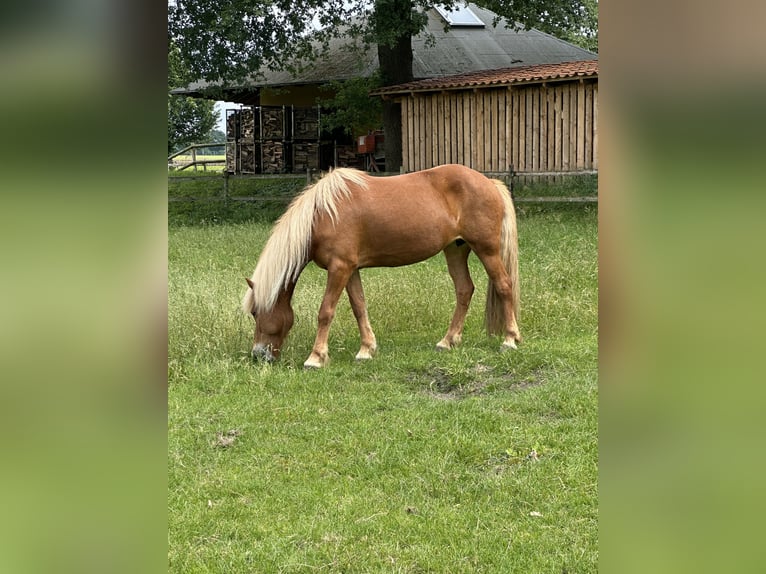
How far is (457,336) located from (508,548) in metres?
4.08

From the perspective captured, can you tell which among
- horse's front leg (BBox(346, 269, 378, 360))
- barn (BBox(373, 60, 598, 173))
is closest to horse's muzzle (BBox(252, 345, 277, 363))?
horse's front leg (BBox(346, 269, 378, 360))

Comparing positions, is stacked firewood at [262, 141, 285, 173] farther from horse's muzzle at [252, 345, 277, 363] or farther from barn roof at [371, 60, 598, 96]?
horse's muzzle at [252, 345, 277, 363]

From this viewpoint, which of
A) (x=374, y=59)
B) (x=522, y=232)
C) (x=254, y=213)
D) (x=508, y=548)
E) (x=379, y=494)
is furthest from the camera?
(x=374, y=59)

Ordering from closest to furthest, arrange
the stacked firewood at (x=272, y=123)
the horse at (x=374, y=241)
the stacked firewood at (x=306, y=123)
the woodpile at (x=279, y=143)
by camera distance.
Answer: the horse at (x=374, y=241) < the woodpile at (x=279, y=143) < the stacked firewood at (x=306, y=123) < the stacked firewood at (x=272, y=123)

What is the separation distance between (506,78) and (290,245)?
10.9 meters

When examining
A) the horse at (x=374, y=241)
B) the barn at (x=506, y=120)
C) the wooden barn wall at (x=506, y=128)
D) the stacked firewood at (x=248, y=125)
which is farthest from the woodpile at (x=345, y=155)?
the horse at (x=374, y=241)

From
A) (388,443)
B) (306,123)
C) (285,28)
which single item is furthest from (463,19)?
(388,443)

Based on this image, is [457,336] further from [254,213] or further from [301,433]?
[254,213]

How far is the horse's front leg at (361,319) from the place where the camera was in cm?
711

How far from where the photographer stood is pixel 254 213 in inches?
757

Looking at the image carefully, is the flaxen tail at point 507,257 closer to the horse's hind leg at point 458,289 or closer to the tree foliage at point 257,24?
the horse's hind leg at point 458,289

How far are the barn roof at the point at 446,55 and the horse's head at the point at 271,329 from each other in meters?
15.5

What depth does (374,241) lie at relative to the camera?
7.20 m
